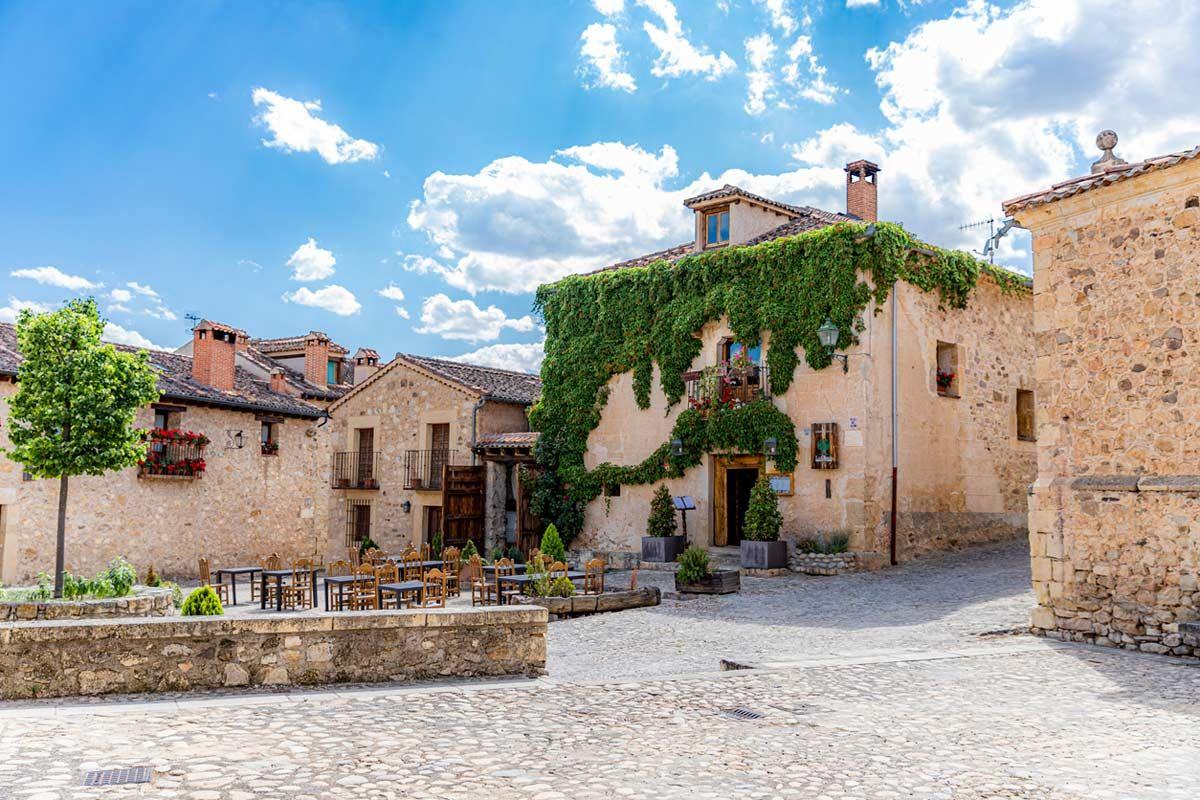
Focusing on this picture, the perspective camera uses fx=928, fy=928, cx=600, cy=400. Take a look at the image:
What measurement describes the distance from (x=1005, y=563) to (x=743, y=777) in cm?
1363

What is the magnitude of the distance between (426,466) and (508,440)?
8.85 feet

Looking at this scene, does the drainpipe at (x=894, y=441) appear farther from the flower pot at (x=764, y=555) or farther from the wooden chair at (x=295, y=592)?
the wooden chair at (x=295, y=592)

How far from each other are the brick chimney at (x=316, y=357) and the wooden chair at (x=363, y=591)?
17971 millimetres

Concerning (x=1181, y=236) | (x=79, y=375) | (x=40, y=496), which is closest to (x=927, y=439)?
(x=1181, y=236)

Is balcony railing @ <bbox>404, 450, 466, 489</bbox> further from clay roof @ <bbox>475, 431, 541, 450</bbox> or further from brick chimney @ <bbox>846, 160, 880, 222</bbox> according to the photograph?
brick chimney @ <bbox>846, 160, 880, 222</bbox>

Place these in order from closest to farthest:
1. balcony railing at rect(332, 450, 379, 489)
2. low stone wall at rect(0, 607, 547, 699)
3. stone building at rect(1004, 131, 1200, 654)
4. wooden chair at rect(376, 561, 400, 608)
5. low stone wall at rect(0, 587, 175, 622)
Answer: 1. low stone wall at rect(0, 607, 547, 699)
2. stone building at rect(1004, 131, 1200, 654)
3. low stone wall at rect(0, 587, 175, 622)
4. wooden chair at rect(376, 561, 400, 608)
5. balcony railing at rect(332, 450, 379, 489)

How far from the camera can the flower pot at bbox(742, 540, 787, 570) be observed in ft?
55.3

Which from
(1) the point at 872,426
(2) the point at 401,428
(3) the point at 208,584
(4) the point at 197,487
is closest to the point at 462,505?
(2) the point at 401,428

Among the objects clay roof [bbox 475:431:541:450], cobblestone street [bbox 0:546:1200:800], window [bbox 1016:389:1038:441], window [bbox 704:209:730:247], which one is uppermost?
window [bbox 704:209:730:247]

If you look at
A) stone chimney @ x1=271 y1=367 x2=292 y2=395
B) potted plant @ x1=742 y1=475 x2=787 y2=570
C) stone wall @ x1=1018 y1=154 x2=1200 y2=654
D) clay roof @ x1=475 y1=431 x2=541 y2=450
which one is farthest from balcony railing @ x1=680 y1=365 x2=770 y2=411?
stone chimney @ x1=271 y1=367 x2=292 y2=395

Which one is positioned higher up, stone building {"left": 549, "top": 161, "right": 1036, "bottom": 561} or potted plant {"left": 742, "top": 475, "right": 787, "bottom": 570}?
stone building {"left": 549, "top": 161, "right": 1036, "bottom": 561}

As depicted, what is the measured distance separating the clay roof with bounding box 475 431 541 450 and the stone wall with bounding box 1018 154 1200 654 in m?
13.5

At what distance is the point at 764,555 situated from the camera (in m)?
16.8

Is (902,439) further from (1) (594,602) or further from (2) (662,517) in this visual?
(1) (594,602)
